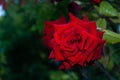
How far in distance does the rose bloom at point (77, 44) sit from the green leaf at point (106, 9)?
0.22 meters

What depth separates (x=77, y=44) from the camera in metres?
1.27

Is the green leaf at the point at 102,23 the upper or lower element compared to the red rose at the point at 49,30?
lower

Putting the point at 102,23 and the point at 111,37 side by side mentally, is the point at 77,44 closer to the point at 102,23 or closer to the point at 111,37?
the point at 111,37

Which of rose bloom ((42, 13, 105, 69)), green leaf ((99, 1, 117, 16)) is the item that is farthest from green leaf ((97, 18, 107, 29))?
rose bloom ((42, 13, 105, 69))

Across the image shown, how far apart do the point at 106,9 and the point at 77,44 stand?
0.28 meters

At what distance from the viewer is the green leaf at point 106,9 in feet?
4.94

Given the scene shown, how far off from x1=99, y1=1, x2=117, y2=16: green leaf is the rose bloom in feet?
0.74

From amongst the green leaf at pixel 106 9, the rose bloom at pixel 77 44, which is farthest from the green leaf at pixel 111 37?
the green leaf at pixel 106 9

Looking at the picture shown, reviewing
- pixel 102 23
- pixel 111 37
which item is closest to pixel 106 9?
pixel 102 23

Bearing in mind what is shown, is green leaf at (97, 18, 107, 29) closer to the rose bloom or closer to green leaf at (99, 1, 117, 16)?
green leaf at (99, 1, 117, 16)

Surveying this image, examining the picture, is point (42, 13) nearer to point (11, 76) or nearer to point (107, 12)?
point (107, 12)

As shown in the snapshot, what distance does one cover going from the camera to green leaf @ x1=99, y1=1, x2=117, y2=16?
4.94ft

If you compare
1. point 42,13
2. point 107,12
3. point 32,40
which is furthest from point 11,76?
point 107,12

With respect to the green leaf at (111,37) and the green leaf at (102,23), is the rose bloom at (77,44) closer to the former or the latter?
the green leaf at (111,37)
